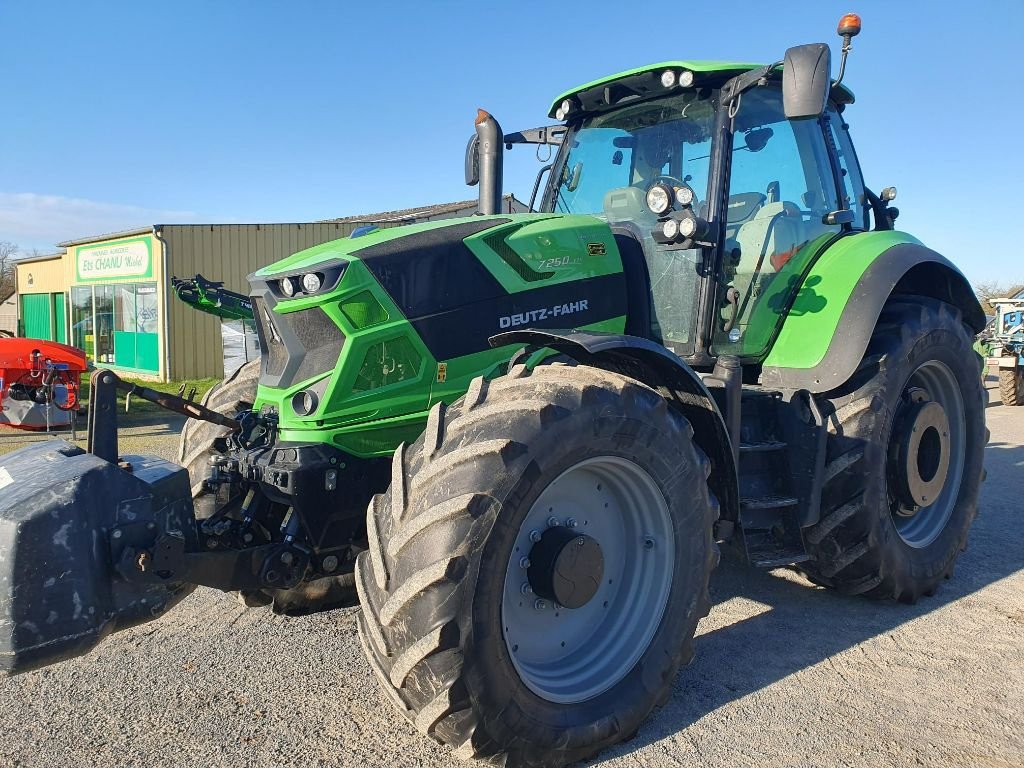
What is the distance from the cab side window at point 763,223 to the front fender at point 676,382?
86 centimetres

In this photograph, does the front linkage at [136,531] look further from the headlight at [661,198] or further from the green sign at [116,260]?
the green sign at [116,260]

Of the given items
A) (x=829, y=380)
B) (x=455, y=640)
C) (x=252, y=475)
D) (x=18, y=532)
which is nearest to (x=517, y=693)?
(x=455, y=640)

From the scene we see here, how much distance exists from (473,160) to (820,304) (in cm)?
218

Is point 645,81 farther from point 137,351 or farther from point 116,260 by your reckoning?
point 116,260

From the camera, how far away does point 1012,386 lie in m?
14.1

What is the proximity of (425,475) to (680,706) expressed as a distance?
144cm

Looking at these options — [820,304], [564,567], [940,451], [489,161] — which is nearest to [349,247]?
[564,567]

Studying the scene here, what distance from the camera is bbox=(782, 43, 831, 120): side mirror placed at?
10.7ft

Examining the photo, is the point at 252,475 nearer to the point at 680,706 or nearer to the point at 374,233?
the point at 374,233

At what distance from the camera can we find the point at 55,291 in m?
22.9

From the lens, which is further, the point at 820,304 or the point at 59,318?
the point at 59,318

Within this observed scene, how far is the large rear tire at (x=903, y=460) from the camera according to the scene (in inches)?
153

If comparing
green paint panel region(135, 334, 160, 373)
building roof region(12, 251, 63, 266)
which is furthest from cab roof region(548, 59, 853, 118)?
building roof region(12, 251, 63, 266)

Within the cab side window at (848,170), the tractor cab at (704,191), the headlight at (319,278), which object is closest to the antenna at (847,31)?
the tractor cab at (704,191)
